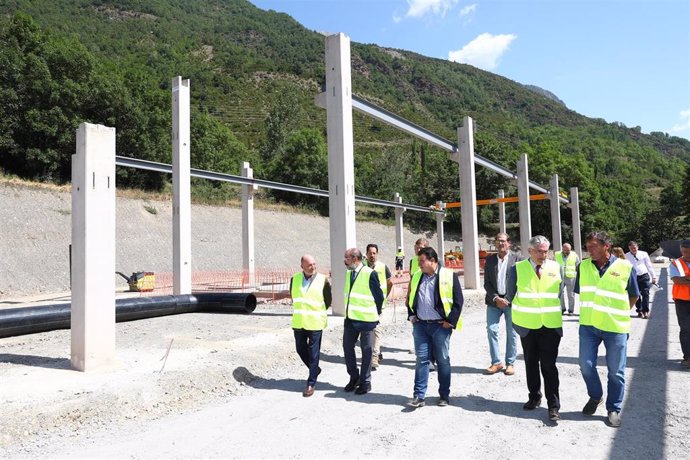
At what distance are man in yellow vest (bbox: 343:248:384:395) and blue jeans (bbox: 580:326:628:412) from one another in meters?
2.26

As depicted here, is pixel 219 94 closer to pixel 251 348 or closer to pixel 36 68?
pixel 36 68

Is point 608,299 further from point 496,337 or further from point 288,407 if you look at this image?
point 288,407

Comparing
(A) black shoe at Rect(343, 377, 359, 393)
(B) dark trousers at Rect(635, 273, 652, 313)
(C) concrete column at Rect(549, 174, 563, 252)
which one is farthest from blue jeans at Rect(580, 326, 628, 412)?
(C) concrete column at Rect(549, 174, 563, 252)

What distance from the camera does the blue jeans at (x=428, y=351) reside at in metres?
→ 5.13

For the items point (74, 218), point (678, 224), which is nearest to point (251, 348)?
point (74, 218)

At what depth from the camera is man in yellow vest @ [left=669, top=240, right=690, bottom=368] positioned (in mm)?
6691

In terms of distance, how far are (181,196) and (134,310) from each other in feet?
11.7

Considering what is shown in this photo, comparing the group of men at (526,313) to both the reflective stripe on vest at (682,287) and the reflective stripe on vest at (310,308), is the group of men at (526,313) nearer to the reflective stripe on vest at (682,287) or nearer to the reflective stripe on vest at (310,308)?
the reflective stripe on vest at (310,308)

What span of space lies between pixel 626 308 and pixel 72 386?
6132mm

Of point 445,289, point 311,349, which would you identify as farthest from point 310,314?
point 445,289

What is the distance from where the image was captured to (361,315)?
5742mm

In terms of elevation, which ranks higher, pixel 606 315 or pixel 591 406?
pixel 606 315

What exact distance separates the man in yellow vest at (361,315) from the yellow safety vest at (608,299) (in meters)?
2.25

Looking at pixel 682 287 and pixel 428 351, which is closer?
pixel 428 351
